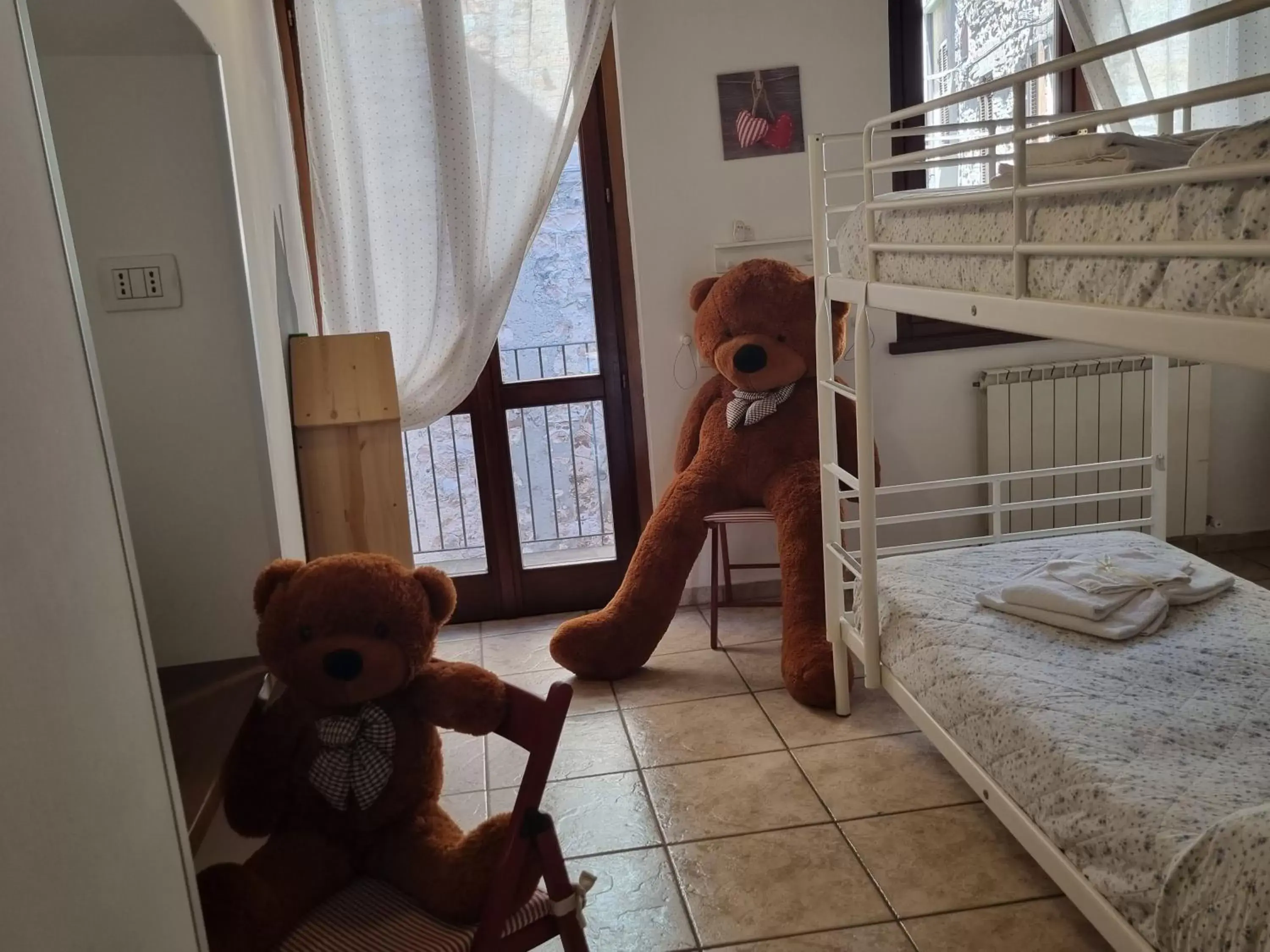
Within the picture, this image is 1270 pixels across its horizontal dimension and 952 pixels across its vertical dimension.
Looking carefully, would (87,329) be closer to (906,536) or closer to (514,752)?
(514,752)

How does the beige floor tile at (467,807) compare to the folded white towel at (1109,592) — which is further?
the beige floor tile at (467,807)

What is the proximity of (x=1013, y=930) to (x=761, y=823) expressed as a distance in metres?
0.60

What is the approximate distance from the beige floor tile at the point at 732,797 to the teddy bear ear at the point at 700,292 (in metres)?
1.46

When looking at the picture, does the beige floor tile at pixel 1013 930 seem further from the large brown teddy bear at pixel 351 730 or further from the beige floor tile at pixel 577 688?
the beige floor tile at pixel 577 688

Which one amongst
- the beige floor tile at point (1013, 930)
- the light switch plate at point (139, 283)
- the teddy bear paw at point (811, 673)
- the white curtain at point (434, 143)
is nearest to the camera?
the beige floor tile at point (1013, 930)

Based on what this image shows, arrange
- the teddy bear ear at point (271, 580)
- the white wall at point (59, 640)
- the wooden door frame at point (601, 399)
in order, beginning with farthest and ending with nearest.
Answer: the wooden door frame at point (601, 399) → the teddy bear ear at point (271, 580) → the white wall at point (59, 640)

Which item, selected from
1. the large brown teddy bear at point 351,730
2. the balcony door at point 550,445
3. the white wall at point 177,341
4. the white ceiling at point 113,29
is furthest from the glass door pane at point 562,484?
the large brown teddy bear at point 351,730

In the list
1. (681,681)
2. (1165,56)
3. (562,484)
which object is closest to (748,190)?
(562,484)

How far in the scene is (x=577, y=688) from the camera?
128 inches

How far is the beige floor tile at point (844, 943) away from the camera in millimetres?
1980

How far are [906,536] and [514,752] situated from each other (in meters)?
1.68

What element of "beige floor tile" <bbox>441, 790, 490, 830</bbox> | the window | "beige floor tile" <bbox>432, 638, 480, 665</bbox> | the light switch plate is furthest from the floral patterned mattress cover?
"beige floor tile" <bbox>432, 638, 480, 665</bbox>

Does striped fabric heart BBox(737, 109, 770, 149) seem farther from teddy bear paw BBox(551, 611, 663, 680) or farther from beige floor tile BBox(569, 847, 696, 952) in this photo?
beige floor tile BBox(569, 847, 696, 952)

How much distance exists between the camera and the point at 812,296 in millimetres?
3303
